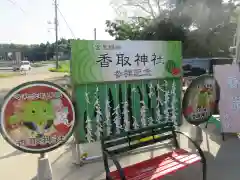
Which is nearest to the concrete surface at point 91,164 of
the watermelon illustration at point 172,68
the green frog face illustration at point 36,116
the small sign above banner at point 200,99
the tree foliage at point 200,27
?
the small sign above banner at point 200,99

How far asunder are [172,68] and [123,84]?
84cm

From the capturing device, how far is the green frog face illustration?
2.46 m

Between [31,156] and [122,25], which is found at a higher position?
[122,25]

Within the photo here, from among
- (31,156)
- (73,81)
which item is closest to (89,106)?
(73,81)

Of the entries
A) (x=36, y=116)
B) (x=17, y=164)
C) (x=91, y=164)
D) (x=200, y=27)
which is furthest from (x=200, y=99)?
(x=200, y=27)

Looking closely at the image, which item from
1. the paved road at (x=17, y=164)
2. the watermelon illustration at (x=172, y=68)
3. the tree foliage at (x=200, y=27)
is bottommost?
the paved road at (x=17, y=164)

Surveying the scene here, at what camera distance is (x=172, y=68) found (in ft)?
11.5

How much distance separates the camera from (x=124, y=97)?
10.7 feet

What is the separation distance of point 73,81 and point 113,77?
1.80 feet

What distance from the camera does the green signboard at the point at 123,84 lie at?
9.63 ft

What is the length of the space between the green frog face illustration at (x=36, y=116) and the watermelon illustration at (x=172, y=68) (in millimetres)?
1793

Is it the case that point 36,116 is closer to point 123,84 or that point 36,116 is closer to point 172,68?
point 123,84

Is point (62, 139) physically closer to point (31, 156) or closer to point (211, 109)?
point (31, 156)

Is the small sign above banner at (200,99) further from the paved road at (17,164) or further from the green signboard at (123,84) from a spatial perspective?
the paved road at (17,164)
